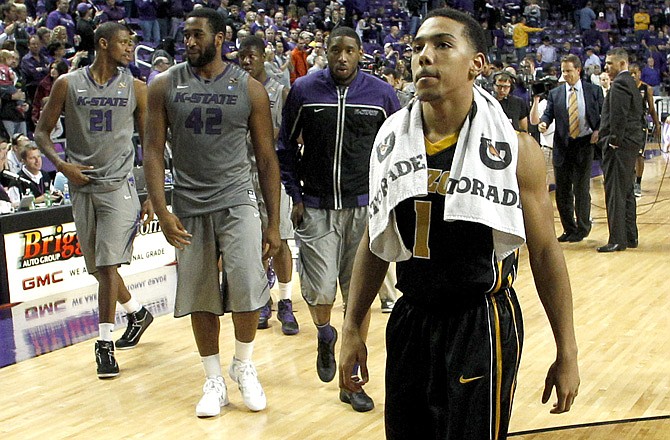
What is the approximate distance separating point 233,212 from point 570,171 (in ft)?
19.6

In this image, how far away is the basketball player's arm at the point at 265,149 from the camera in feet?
15.9

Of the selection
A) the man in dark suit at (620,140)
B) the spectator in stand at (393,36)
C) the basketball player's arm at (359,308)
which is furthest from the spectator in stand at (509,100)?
the spectator in stand at (393,36)

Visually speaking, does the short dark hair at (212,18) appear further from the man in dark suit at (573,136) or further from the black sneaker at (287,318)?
the man in dark suit at (573,136)

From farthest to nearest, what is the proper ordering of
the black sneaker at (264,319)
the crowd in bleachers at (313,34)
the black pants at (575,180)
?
the crowd in bleachers at (313,34) → the black pants at (575,180) → the black sneaker at (264,319)

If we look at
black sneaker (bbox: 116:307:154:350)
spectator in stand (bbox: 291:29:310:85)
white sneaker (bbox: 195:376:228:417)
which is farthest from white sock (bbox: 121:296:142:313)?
spectator in stand (bbox: 291:29:310:85)

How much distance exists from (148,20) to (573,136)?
364 inches

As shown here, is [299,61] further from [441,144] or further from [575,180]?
[441,144]

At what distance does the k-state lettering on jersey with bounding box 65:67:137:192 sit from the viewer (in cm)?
580

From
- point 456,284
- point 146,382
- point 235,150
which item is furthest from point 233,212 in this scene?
point 456,284

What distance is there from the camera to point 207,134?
4789 millimetres

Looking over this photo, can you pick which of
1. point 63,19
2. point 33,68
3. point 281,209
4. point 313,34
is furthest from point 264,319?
point 313,34

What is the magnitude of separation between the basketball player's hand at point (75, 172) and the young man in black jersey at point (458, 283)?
3.28m

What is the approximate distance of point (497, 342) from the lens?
9.06 feet

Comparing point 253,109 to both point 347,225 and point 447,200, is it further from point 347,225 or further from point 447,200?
point 447,200
